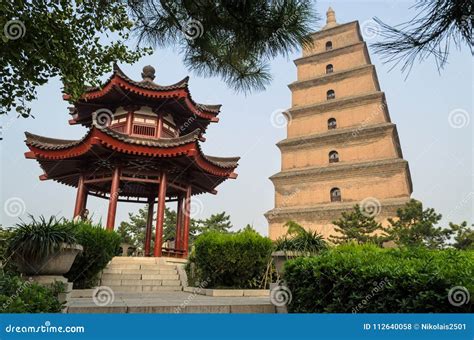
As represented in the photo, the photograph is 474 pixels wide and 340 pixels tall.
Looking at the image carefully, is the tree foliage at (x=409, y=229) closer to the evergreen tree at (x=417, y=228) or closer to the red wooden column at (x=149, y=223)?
the evergreen tree at (x=417, y=228)

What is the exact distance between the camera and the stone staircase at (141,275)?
26.9 feet

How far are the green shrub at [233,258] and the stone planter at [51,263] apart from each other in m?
3.21

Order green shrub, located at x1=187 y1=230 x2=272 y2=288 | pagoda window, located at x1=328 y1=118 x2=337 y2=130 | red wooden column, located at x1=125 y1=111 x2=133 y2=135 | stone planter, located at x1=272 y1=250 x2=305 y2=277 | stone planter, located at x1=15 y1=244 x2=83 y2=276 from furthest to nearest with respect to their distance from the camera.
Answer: pagoda window, located at x1=328 y1=118 x2=337 y2=130 → red wooden column, located at x1=125 y1=111 x2=133 y2=135 → green shrub, located at x1=187 y1=230 x2=272 y2=288 → stone planter, located at x1=272 y1=250 x2=305 y2=277 → stone planter, located at x1=15 y1=244 x2=83 y2=276

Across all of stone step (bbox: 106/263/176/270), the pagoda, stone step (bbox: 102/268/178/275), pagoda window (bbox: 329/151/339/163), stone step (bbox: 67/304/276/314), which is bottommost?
stone step (bbox: 67/304/276/314)

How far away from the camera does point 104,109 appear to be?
13281 millimetres

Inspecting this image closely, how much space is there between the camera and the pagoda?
35.7 ft

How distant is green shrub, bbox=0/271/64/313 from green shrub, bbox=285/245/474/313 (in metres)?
2.85

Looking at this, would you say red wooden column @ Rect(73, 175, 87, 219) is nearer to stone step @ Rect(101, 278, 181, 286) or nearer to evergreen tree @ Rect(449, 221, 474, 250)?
stone step @ Rect(101, 278, 181, 286)

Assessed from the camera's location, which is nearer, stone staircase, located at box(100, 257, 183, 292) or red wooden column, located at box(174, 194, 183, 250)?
stone staircase, located at box(100, 257, 183, 292)

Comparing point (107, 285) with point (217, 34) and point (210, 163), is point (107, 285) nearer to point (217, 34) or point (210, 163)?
point (210, 163)

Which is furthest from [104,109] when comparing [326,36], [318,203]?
[326,36]

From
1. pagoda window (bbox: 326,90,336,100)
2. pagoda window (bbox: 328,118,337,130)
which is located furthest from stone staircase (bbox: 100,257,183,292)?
pagoda window (bbox: 326,90,336,100)

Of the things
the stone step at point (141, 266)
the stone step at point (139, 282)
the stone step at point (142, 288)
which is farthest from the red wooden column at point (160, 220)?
the stone step at point (142, 288)

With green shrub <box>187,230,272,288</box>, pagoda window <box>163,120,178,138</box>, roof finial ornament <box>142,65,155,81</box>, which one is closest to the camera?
green shrub <box>187,230,272,288</box>
